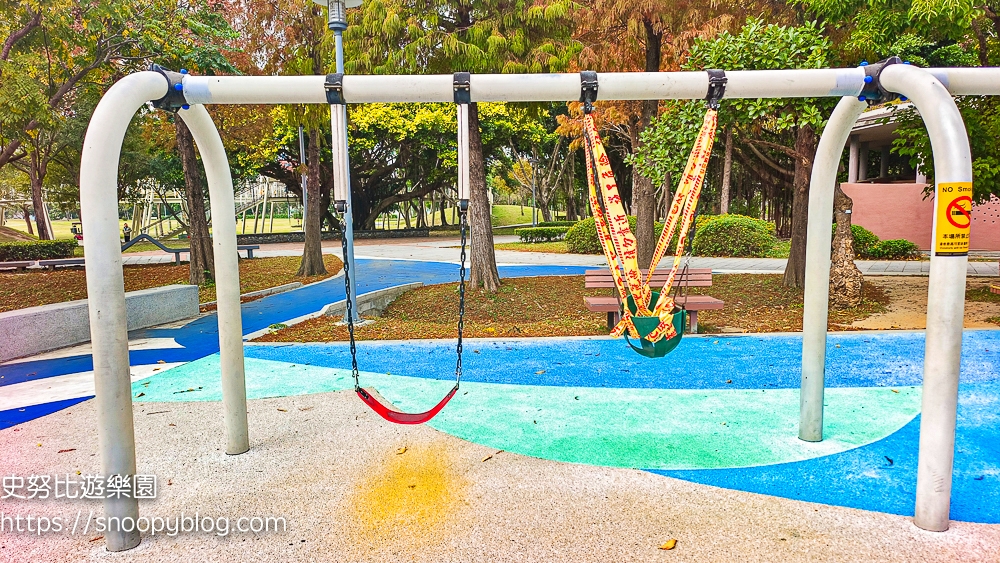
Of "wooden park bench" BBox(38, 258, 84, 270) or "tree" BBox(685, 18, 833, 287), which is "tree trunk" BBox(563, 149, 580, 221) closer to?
"wooden park bench" BBox(38, 258, 84, 270)

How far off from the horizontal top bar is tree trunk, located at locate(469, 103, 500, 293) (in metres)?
7.93

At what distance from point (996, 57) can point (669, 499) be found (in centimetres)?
979

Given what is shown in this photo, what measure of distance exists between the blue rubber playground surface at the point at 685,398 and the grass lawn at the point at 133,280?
5231 millimetres

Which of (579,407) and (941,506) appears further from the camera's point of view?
(579,407)

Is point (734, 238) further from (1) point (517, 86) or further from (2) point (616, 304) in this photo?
(1) point (517, 86)

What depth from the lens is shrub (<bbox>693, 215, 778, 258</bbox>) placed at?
62.7ft

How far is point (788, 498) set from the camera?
3441 mm

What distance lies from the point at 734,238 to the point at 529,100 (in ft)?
57.2

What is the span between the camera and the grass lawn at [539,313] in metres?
8.43

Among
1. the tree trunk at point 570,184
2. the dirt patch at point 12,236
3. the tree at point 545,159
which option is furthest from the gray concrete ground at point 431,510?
the tree trunk at point 570,184

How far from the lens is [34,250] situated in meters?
19.6

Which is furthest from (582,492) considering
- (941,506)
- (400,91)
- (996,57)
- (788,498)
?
(996,57)

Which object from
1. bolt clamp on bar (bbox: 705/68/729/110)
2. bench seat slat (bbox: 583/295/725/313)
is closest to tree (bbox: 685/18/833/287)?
bench seat slat (bbox: 583/295/725/313)

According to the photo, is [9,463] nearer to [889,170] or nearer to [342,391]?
[342,391]
